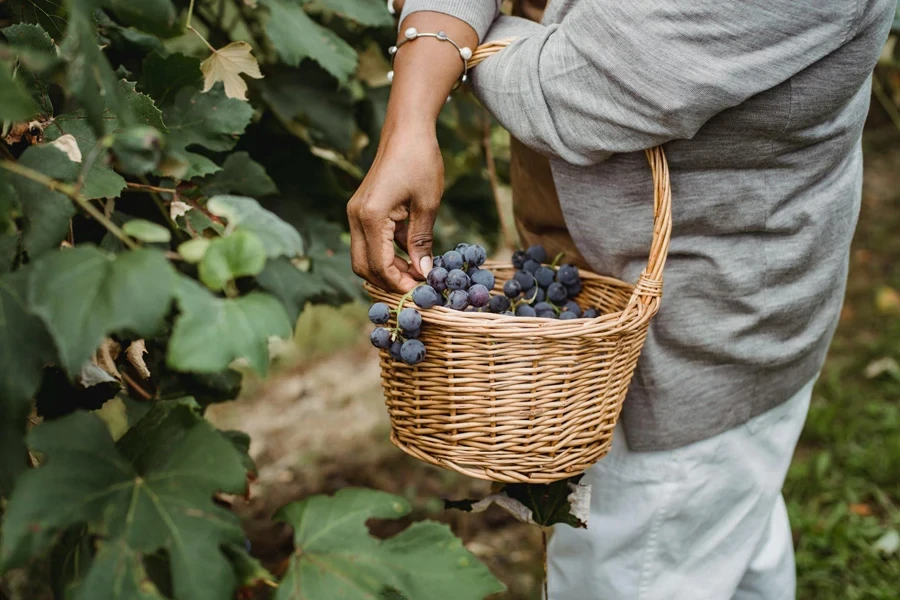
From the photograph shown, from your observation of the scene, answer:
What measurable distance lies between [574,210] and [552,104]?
0.18 meters

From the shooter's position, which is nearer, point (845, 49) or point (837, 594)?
point (845, 49)

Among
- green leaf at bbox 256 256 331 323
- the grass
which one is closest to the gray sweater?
green leaf at bbox 256 256 331 323

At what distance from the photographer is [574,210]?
1.11 meters

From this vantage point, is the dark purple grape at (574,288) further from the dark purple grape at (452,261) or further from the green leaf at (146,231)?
the green leaf at (146,231)

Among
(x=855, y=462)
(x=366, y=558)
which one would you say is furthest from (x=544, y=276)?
(x=855, y=462)

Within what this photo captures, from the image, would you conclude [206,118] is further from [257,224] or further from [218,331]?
[218,331]

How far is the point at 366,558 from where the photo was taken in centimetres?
78

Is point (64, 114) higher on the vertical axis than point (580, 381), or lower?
higher

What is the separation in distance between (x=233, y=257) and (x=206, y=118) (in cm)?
52

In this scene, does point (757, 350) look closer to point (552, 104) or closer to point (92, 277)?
point (552, 104)

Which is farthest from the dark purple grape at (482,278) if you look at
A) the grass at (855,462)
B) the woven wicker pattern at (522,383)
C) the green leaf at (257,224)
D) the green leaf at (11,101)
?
the grass at (855,462)

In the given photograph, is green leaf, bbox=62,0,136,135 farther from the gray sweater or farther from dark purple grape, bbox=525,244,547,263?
dark purple grape, bbox=525,244,547,263

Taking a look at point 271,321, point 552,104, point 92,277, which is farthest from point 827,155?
point 92,277

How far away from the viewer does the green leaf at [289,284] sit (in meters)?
1.19
